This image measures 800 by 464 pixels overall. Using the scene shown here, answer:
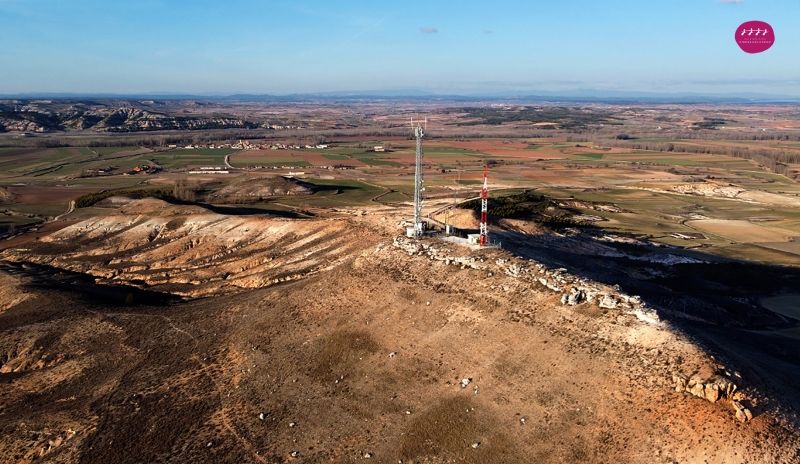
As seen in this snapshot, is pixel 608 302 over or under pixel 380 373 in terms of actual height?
over

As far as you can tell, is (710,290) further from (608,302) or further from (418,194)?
(418,194)

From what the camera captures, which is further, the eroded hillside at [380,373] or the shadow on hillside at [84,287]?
the shadow on hillside at [84,287]

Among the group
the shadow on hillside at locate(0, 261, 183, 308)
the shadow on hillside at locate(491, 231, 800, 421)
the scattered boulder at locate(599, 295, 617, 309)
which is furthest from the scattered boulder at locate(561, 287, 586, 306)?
the shadow on hillside at locate(0, 261, 183, 308)

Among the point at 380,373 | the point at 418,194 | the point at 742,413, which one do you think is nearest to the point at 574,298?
the point at 742,413

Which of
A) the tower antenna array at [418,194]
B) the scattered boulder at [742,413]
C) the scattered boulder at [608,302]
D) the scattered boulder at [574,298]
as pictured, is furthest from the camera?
the tower antenna array at [418,194]

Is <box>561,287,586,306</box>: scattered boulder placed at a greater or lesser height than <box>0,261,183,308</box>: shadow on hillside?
greater

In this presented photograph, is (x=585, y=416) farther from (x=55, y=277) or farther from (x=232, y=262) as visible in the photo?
(x=55, y=277)

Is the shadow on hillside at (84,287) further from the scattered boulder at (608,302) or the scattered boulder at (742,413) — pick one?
the scattered boulder at (742,413)

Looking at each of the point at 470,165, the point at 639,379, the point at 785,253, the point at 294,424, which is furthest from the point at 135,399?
the point at 470,165

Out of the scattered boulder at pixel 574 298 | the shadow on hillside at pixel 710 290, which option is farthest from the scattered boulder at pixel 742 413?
the scattered boulder at pixel 574 298

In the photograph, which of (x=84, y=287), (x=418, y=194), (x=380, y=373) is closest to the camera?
(x=380, y=373)

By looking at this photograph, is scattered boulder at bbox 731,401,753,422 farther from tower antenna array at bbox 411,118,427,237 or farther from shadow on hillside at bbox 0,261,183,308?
shadow on hillside at bbox 0,261,183,308
